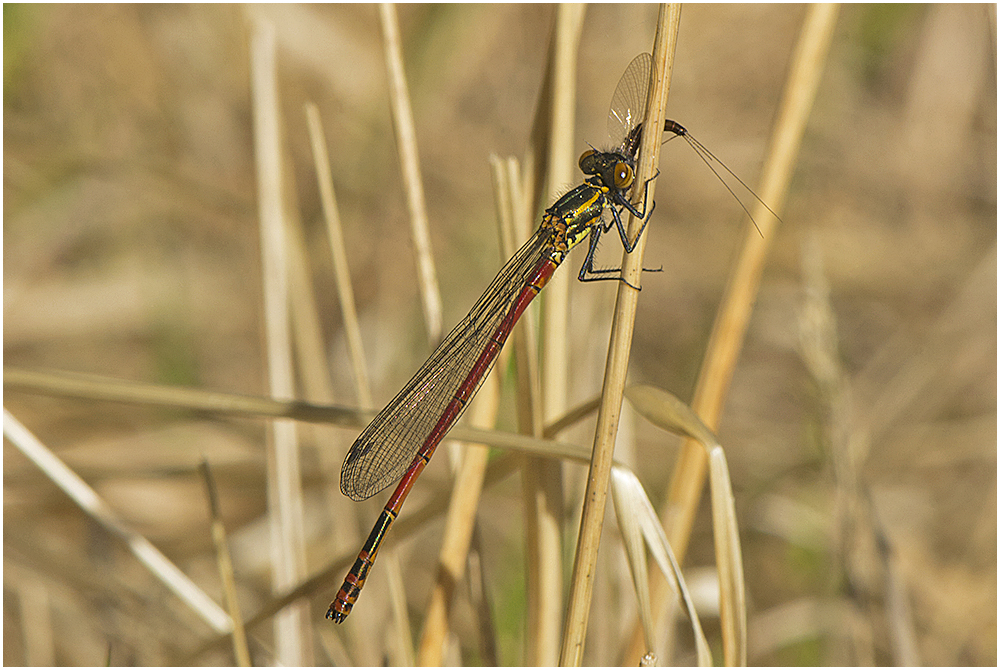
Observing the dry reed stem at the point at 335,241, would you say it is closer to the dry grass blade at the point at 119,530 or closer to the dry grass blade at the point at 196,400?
the dry grass blade at the point at 196,400

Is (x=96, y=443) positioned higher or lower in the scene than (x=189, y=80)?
lower

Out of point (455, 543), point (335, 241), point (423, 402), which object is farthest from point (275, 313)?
point (455, 543)

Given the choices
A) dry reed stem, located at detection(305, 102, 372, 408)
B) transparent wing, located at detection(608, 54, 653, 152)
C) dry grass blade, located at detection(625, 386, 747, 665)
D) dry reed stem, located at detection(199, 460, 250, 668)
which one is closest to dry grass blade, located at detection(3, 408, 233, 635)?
dry reed stem, located at detection(199, 460, 250, 668)

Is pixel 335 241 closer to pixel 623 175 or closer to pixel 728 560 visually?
pixel 623 175

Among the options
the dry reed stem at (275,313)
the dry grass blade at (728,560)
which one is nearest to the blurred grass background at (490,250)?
the dry reed stem at (275,313)

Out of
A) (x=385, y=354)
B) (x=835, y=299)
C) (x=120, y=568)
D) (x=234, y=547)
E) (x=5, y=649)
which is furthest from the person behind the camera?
(x=835, y=299)

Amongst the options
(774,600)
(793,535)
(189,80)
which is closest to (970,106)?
(793,535)

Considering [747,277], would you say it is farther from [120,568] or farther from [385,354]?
[120,568]
